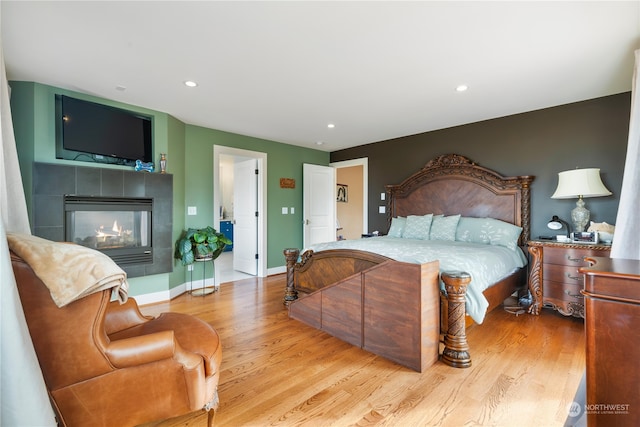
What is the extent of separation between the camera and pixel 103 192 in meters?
3.20

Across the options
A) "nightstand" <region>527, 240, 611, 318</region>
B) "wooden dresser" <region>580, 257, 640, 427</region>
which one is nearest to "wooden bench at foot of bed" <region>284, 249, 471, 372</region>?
"wooden dresser" <region>580, 257, 640, 427</region>

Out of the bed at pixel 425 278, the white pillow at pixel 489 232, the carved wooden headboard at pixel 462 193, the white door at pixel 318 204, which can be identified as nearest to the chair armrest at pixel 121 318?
the bed at pixel 425 278

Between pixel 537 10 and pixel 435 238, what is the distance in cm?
268

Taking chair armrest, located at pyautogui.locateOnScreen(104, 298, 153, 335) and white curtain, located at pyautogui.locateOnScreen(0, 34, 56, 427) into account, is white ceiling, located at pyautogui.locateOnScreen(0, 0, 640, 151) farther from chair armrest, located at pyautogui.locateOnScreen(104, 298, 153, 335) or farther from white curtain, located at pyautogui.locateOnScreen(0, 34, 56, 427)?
chair armrest, located at pyautogui.locateOnScreen(104, 298, 153, 335)

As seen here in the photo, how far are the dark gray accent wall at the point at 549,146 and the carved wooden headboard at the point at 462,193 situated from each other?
127 mm

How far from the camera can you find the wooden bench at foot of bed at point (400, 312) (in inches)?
80.1

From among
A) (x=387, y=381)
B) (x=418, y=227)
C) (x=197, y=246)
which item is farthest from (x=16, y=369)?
(x=418, y=227)

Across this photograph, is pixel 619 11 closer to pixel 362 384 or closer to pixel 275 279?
pixel 362 384

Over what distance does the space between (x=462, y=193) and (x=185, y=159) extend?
4.00m

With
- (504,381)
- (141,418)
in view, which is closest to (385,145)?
(504,381)

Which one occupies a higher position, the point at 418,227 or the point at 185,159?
the point at 185,159

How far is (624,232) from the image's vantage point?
1.95 meters

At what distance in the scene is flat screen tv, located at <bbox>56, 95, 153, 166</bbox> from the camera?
2961mm

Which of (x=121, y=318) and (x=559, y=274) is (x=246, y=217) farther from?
(x=559, y=274)
